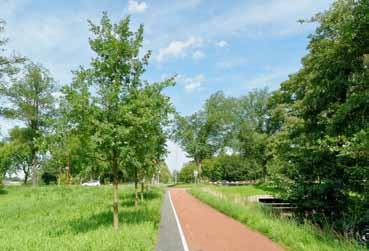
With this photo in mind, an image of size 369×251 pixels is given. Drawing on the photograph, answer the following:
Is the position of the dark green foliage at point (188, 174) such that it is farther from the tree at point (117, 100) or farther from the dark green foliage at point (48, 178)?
the tree at point (117, 100)

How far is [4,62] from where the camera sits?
1362 inches

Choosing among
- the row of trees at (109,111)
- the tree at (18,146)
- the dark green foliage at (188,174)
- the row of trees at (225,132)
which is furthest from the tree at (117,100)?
the dark green foliage at (188,174)

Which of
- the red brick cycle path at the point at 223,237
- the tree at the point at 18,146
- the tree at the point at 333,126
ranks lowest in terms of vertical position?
the red brick cycle path at the point at 223,237

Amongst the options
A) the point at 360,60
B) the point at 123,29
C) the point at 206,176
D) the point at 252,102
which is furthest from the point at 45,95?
the point at 206,176

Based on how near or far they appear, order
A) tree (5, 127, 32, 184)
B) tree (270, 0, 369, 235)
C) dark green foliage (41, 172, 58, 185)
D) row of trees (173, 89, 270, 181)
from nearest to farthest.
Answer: tree (270, 0, 369, 235)
tree (5, 127, 32, 184)
row of trees (173, 89, 270, 181)
dark green foliage (41, 172, 58, 185)

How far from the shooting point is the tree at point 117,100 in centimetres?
1214

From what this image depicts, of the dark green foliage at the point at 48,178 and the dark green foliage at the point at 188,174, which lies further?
the dark green foliage at the point at 188,174

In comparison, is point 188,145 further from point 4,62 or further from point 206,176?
point 4,62

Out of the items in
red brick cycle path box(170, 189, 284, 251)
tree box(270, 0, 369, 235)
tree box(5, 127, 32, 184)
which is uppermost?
tree box(5, 127, 32, 184)

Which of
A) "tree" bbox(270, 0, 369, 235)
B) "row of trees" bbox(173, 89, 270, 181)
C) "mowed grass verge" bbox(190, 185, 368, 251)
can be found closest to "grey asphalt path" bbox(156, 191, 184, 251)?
"mowed grass verge" bbox(190, 185, 368, 251)

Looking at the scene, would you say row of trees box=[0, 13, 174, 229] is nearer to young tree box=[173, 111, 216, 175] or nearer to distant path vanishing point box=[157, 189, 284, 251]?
distant path vanishing point box=[157, 189, 284, 251]

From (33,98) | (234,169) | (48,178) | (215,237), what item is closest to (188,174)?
(234,169)

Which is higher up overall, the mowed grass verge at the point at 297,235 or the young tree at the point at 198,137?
the young tree at the point at 198,137

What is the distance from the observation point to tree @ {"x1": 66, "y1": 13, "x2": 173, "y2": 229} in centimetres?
1214
